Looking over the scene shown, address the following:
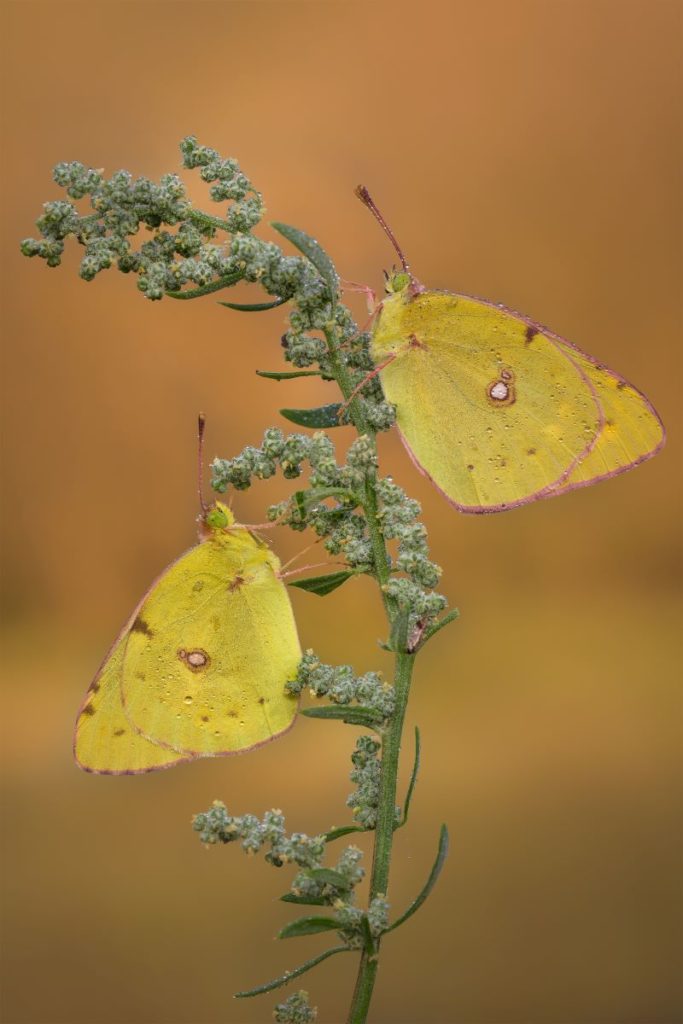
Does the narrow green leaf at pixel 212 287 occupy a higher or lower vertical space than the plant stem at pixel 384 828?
higher

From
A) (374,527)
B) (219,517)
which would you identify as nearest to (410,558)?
(374,527)

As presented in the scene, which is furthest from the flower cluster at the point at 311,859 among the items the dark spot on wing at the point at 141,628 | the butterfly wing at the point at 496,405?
the butterfly wing at the point at 496,405

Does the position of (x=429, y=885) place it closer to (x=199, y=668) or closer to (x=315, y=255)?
(x=199, y=668)

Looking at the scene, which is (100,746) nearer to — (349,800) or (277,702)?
(277,702)

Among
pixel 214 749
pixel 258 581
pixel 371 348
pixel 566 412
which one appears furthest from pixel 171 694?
pixel 566 412

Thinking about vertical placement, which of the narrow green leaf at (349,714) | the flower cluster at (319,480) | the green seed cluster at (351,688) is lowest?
the narrow green leaf at (349,714)

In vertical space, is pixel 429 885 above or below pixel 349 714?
below

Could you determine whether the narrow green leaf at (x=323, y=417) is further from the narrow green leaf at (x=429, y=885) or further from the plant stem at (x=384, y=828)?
the narrow green leaf at (x=429, y=885)
